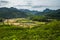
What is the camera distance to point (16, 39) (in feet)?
233

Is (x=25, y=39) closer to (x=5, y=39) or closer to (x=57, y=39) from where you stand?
(x=5, y=39)

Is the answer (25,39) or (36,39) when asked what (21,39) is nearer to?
(25,39)

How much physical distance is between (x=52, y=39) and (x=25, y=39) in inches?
454

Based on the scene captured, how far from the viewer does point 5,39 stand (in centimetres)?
7050

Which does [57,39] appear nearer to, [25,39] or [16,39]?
[25,39]

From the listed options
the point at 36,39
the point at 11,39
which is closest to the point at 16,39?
the point at 11,39

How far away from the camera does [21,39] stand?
6944 centimetres

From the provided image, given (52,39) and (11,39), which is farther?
(11,39)

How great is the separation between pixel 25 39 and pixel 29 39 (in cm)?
173

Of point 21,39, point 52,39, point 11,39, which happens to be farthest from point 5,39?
point 52,39

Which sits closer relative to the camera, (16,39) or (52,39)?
(52,39)

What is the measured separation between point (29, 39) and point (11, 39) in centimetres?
895

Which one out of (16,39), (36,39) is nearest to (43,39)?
(36,39)

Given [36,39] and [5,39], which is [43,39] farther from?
[5,39]
